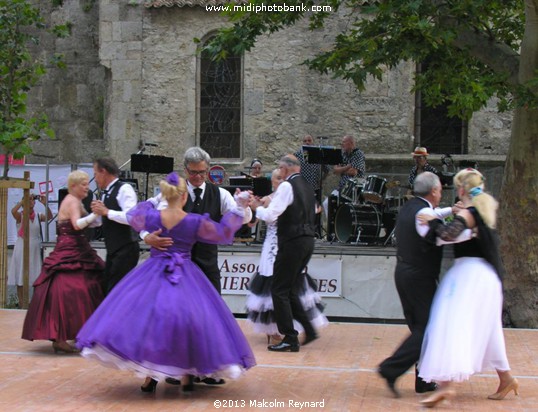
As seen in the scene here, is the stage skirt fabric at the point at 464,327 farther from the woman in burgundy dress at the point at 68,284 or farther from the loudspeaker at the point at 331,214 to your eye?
the loudspeaker at the point at 331,214

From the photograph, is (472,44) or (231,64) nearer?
(472,44)

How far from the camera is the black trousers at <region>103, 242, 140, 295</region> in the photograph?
966 centimetres

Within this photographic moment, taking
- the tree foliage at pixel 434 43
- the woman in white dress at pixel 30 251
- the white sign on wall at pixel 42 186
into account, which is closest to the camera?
the tree foliage at pixel 434 43

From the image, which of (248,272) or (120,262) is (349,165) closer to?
(248,272)

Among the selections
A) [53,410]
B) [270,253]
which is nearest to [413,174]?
[270,253]

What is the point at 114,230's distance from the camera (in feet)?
31.8

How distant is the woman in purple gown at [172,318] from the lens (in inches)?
284

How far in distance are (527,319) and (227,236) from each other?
6.32 m

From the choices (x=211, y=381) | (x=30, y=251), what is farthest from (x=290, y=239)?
(x=30, y=251)

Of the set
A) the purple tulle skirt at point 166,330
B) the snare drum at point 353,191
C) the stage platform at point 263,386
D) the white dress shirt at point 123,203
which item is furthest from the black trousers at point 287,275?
the snare drum at point 353,191

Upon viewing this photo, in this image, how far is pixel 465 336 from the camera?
718 cm

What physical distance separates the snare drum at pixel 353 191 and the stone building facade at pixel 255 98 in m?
4.46

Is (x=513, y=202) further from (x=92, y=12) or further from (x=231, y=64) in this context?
(x=92, y=12)

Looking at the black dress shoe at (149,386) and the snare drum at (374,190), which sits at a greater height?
the snare drum at (374,190)
